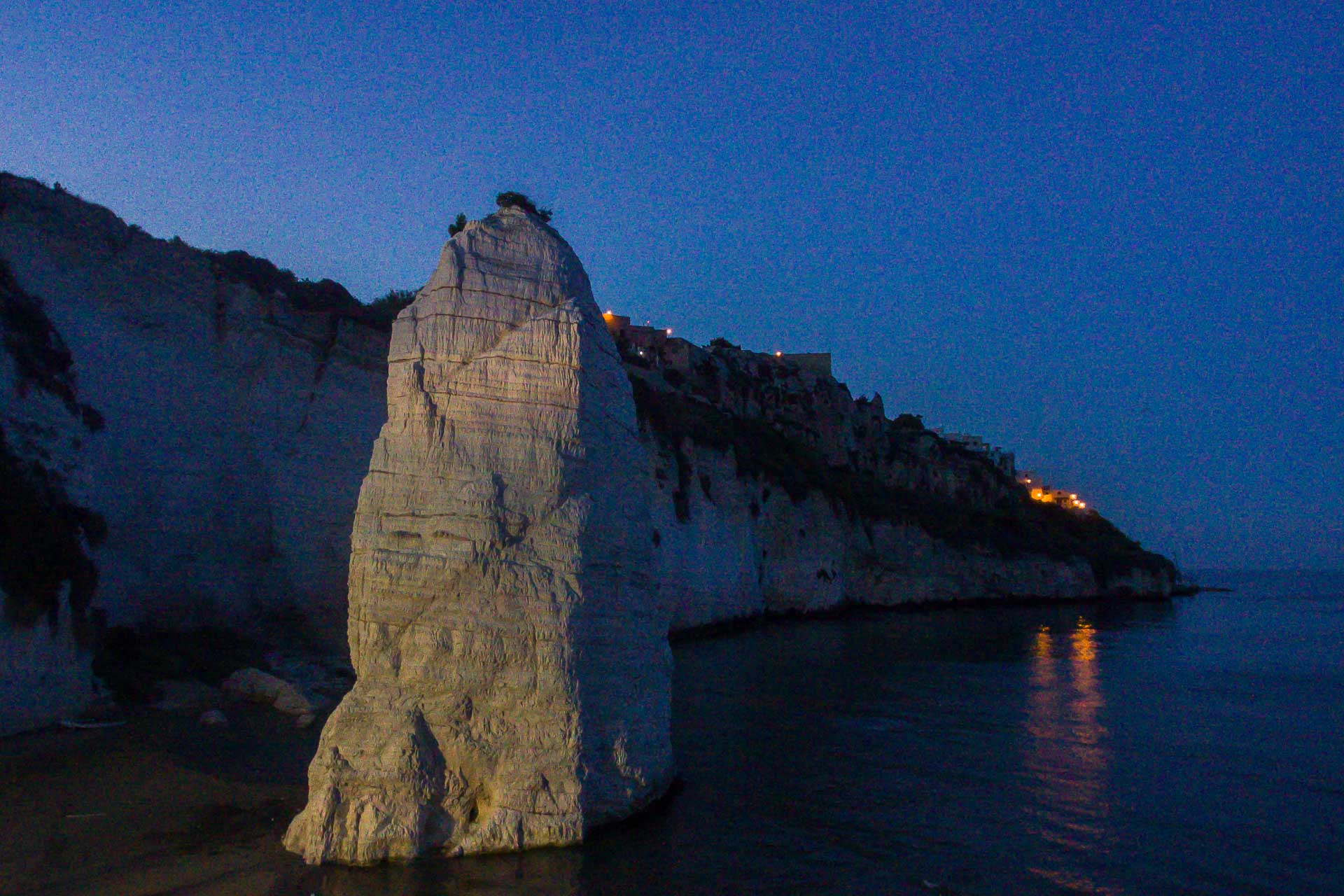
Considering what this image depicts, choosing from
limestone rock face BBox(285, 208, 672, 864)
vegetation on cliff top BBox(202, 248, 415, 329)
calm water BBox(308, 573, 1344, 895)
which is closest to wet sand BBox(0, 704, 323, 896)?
limestone rock face BBox(285, 208, 672, 864)

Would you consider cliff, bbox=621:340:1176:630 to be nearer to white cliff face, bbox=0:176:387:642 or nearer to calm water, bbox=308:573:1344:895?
calm water, bbox=308:573:1344:895

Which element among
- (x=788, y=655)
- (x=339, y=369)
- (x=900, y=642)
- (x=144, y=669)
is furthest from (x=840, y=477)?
(x=144, y=669)

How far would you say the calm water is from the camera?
9039 millimetres

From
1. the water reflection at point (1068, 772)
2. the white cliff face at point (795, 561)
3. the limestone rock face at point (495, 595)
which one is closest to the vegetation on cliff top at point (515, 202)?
the limestone rock face at point (495, 595)

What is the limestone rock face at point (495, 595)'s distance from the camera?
8836mm

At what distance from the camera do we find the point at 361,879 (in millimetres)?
8164

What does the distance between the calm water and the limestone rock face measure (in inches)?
22.3

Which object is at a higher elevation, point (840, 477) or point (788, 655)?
point (840, 477)

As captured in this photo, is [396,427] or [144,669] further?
[144,669]

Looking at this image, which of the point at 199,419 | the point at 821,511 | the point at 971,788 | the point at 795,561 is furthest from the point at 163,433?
the point at 821,511

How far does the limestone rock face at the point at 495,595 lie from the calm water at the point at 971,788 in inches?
22.3

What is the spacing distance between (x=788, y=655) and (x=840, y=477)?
29.9 metres

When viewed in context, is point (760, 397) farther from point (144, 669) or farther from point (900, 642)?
point (144, 669)

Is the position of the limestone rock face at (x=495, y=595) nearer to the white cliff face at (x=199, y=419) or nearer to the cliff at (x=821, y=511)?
the white cliff face at (x=199, y=419)
